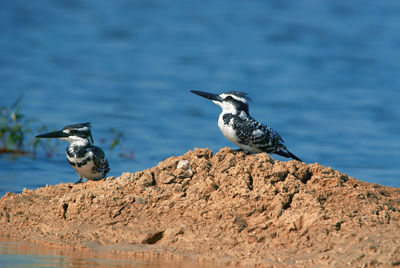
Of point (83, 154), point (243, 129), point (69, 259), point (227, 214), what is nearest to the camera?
point (69, 259)

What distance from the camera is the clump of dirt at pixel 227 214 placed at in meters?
6.59

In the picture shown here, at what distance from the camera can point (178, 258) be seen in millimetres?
6656

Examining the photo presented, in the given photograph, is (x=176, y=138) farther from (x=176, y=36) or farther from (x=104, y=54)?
(x=176, y=36)

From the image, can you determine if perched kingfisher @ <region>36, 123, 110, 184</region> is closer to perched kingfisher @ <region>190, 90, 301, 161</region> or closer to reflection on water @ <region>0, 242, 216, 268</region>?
perched kingfisher @ <region>190, 90, 301, 161</region>

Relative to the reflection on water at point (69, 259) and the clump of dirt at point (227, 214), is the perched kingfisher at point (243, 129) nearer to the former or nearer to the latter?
the clump of dirt at point (227, 214)

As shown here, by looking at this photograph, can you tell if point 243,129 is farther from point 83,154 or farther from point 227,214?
point 83,154

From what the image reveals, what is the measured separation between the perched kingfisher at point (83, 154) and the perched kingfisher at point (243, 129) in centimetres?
154

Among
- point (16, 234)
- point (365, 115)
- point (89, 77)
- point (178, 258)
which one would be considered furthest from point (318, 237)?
point (89, 77)

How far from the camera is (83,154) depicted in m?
8.92

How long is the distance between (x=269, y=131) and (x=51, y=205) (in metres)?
2.74

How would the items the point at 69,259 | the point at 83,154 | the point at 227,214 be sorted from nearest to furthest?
1. the point at 69,259
2. the point at 227,214
3. the point at 83,154

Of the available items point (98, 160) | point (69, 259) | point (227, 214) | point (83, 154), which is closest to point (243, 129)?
point (227, 214)

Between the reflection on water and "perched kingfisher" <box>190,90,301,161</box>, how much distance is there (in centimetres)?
230

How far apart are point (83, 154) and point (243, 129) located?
1.98m
